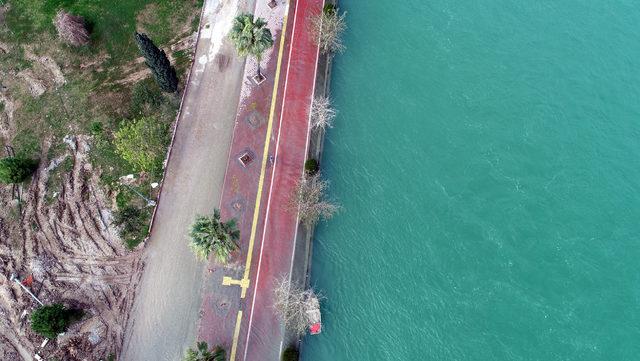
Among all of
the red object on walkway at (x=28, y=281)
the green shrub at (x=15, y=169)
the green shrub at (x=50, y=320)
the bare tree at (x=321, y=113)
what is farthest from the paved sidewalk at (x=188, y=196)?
the green shrub at (x=15, y=169)

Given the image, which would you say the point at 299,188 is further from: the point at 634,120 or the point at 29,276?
the point at 634,120

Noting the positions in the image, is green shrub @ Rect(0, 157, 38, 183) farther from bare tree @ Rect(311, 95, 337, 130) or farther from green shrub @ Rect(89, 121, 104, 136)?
bare tree @ Rect(311, 95, 337, 130)

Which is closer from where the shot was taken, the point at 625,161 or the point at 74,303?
the point at 74,303

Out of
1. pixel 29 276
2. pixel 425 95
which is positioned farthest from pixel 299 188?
pixel 29 276

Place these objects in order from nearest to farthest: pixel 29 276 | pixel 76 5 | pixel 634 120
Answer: pixel 29 276 → pixel 634 120 → pixel 76 5

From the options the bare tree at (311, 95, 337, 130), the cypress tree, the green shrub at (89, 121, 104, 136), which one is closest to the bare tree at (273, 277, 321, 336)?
the bare tree at (311, 95, 337, 130)

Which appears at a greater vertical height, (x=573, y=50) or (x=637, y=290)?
(x=573, y=50)
